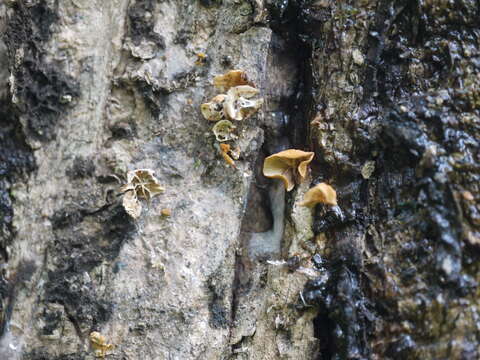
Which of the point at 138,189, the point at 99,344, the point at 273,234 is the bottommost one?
the point at 99,344

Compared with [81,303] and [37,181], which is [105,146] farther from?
[81,303]

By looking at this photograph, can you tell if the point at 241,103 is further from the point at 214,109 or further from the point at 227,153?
the point at 227,153

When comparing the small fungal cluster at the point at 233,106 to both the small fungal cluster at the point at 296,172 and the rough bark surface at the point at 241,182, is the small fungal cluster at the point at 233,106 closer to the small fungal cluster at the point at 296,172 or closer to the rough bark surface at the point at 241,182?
the rough bark surface at the point at 241,182

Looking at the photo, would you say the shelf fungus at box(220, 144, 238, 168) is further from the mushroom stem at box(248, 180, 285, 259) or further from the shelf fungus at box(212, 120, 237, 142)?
the mushroom stem at box(248, 180, 285, 259)

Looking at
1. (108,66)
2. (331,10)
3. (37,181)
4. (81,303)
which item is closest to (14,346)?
(81,303)

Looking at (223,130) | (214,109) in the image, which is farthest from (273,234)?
(214,109)

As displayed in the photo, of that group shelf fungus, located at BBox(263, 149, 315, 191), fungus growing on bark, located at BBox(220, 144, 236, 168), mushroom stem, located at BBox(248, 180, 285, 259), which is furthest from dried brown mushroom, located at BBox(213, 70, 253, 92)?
mushroom stem, located at BBox(248, 180, 285, 259)
